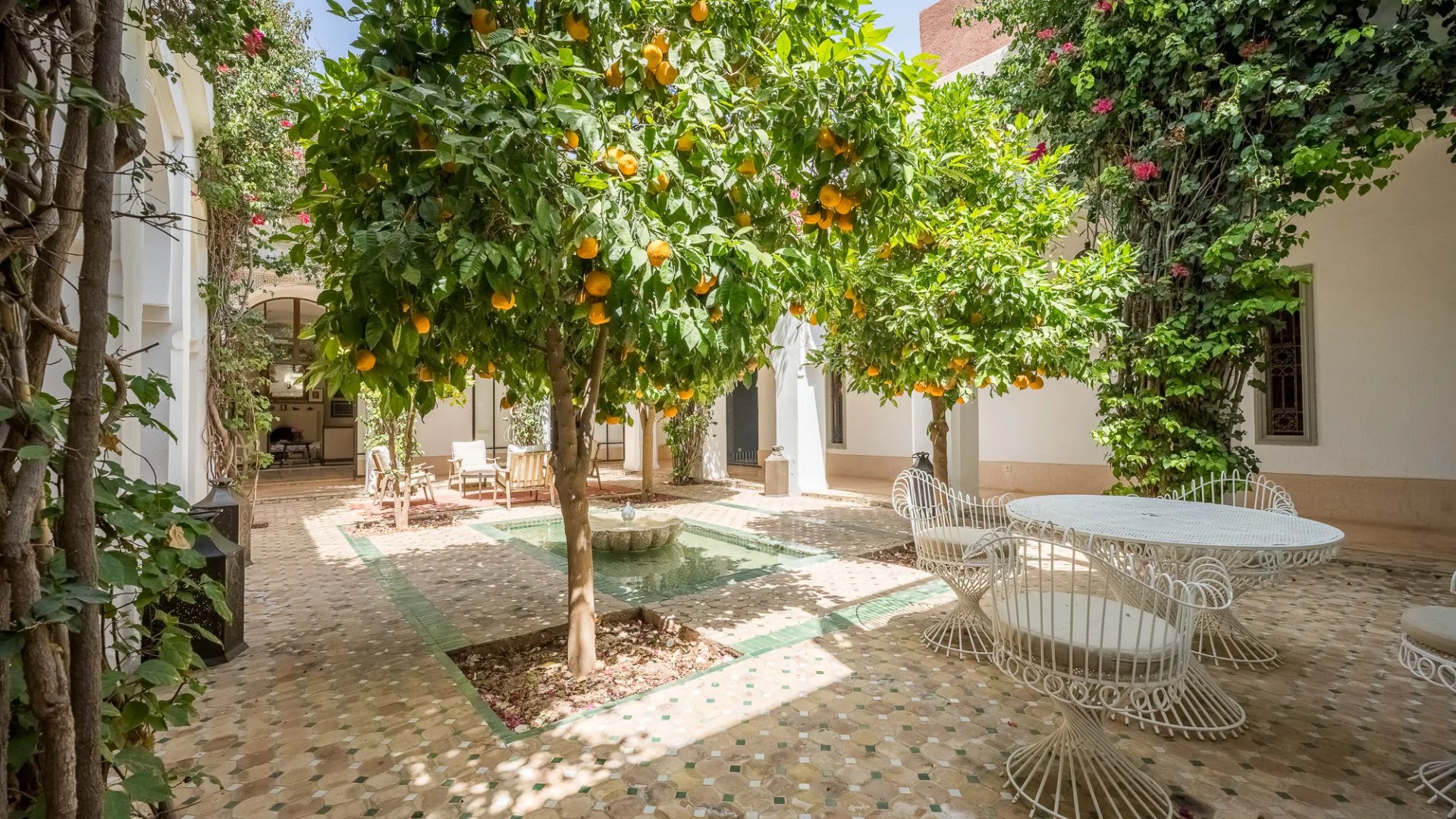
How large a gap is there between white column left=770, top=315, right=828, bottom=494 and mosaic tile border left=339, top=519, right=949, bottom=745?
5.49m

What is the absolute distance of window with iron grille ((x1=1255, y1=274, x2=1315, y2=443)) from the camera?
24.1 ft

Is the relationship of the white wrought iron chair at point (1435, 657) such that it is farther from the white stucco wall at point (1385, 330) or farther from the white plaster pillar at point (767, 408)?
the white plaster pillar at point (767, 408)

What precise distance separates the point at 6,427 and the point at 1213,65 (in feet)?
24.1

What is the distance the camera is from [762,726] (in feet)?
8.87

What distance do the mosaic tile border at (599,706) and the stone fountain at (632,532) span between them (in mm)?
1680

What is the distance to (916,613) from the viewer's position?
4.21 m

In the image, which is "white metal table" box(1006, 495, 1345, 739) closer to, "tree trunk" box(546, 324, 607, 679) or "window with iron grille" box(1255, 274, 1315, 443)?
"tree trunk" box(546, 324, 607, 679)

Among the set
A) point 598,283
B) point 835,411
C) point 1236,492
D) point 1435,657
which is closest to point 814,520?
point 1236,492

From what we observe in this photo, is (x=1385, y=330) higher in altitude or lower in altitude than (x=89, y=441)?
higher

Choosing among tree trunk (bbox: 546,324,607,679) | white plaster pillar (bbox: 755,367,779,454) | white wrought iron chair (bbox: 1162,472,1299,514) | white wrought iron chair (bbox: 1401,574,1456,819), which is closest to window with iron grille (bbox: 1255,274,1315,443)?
white wrought iron chair (bbox: 1162,472,1299,514)

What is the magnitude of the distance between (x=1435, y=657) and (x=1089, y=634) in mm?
1065

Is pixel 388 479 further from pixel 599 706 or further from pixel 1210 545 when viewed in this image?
pixel 1210 545

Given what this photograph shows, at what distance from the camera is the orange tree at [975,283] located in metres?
3.96

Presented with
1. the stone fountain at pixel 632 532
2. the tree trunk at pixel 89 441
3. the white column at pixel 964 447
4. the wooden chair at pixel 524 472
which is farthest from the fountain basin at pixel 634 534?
the tree trunk at pixel 89 441
